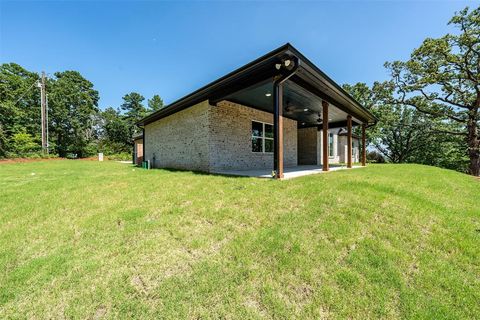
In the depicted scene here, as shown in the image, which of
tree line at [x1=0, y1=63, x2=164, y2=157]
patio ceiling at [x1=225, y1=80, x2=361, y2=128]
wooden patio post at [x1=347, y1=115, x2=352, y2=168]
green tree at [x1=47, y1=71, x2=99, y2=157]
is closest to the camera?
patio ceiling at [x1=225, y1=80, x2=361, y2=128]

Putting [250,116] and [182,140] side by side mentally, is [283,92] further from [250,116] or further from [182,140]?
[182,140]

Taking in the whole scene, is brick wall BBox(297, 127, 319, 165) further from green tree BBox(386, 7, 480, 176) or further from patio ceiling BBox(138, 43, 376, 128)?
green tree BBox(386, 7, 480, 176)

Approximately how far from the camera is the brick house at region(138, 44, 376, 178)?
19.7 ft

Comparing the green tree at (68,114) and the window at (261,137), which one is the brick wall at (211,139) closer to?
the window at (261,137)

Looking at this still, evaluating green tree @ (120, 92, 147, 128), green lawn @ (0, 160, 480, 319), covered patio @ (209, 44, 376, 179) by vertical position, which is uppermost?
green tree @ (120, 92, 147, 128)

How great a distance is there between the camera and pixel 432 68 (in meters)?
16.8

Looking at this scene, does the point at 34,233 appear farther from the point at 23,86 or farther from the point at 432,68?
the point at 23,86

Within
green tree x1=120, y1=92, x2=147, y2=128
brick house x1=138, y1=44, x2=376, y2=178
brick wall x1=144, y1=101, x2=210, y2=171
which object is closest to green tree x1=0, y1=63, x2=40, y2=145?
green tree x1=120, y1=92, x2=147, y2=128

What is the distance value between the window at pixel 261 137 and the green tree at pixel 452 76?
54.2 feet

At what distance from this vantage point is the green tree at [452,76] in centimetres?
1485

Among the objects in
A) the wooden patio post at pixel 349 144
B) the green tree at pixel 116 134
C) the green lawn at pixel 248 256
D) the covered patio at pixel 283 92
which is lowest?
the green lawn at pixel 248 256

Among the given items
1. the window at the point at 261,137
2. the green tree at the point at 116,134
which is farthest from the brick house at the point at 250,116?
the green tree at the point at 116,134

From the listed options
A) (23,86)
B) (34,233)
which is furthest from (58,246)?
(23,86)

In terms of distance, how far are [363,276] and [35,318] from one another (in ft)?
11.4
